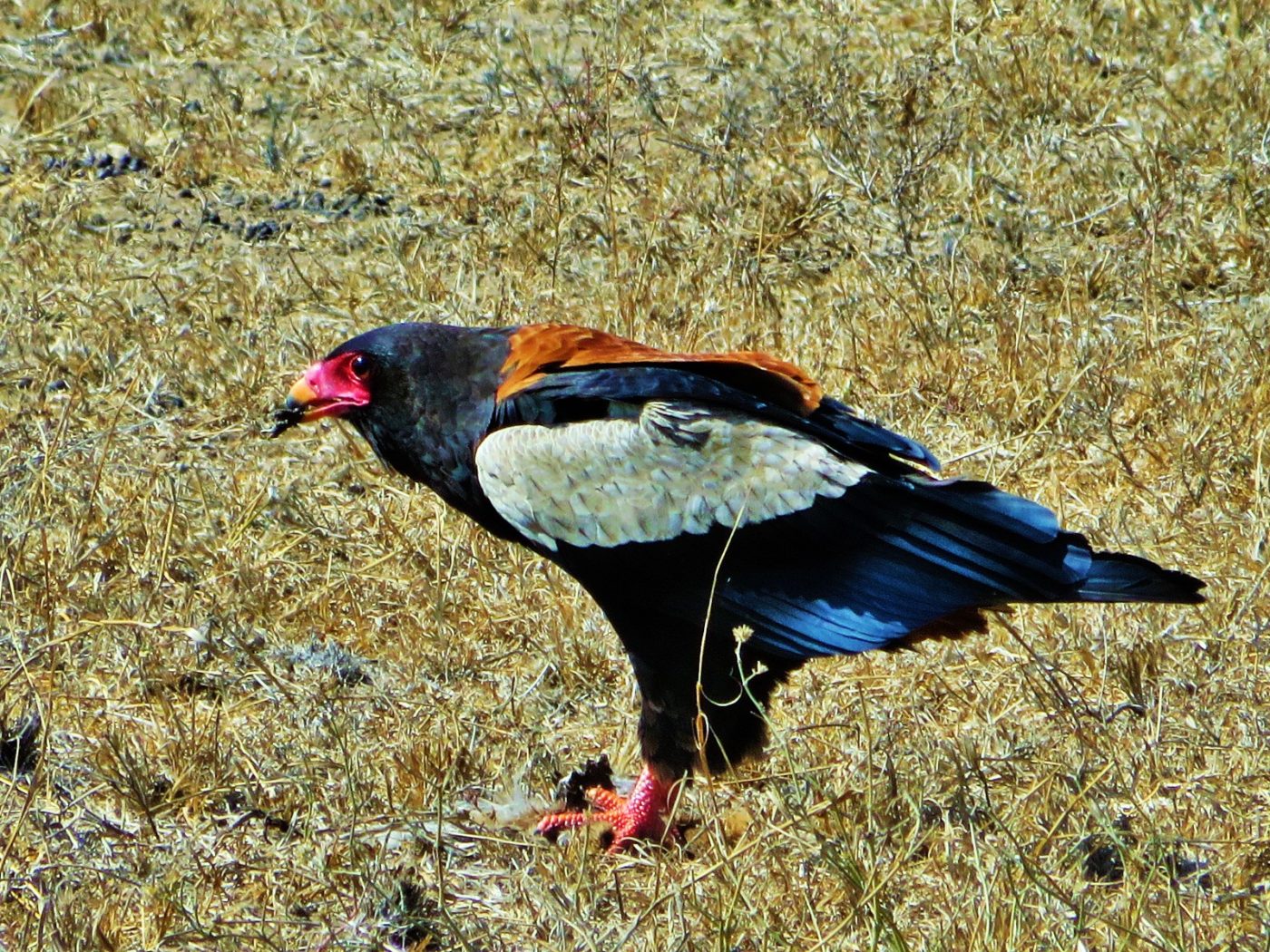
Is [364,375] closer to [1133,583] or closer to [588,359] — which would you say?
[588,359]

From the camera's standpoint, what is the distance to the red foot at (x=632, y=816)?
4117 mm

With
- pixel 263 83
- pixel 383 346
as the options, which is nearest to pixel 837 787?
pixel 383 346

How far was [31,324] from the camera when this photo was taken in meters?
6.28

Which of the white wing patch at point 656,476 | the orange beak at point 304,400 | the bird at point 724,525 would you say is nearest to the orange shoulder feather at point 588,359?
the bird at point 724,525

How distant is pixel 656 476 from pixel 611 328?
222 centimetres

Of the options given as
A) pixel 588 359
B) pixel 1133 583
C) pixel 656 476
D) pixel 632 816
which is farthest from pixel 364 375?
pixel 1133 583

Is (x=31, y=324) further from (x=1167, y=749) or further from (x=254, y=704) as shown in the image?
(x=1167, y=749)

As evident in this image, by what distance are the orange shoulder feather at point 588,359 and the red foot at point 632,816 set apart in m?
0.98

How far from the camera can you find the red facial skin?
14.1ft

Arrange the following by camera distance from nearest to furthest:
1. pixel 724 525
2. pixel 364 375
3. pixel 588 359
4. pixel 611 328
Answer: pixel 724 525 < pixel 588 359 < pixel 364 375 < pixel 611 328

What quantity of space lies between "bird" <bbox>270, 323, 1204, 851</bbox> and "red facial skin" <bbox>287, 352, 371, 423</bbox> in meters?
0.37

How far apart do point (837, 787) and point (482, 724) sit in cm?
91

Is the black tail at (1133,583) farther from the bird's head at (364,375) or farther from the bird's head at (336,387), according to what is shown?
the bird's head at (336,387)

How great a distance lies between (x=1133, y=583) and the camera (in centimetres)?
373
